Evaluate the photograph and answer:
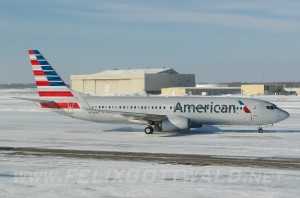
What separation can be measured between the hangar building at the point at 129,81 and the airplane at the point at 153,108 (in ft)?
333

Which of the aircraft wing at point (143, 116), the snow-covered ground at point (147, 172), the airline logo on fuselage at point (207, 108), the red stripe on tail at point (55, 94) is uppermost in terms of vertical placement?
the red stripe on tail at point (55, 94)

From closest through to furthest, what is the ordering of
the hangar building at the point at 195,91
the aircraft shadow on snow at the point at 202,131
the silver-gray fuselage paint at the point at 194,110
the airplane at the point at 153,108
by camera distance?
the aircraft shadow on snow at the point at 202,131 → the airplane at the point at 153,108 → the silver-gray fuselage paint at the point at 194,110 → the hangar building at the point at 195,91

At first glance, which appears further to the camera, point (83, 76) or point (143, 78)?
point (83, 76)

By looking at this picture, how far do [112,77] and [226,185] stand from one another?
13418 centimetres

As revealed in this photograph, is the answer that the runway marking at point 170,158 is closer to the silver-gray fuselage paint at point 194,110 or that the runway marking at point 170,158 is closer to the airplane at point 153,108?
the airplane at point 153,108

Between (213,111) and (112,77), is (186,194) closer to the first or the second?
(213,111)

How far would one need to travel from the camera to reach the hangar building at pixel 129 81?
145 m

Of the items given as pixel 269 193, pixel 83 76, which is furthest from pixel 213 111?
pixel 83 76

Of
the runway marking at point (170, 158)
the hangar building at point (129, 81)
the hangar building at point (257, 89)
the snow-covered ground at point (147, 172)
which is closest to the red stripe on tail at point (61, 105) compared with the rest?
the snow-covered ground at point (147, 172)

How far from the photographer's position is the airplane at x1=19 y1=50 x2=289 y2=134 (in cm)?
3747

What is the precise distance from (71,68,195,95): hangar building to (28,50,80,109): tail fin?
333 ft

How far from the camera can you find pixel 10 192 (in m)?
16.1

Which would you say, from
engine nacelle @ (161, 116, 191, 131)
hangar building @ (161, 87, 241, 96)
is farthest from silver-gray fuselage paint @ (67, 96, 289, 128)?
hangar building @ (161, 87, 241, 96)

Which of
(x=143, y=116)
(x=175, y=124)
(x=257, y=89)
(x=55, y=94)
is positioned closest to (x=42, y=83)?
(x=55, y=94)
